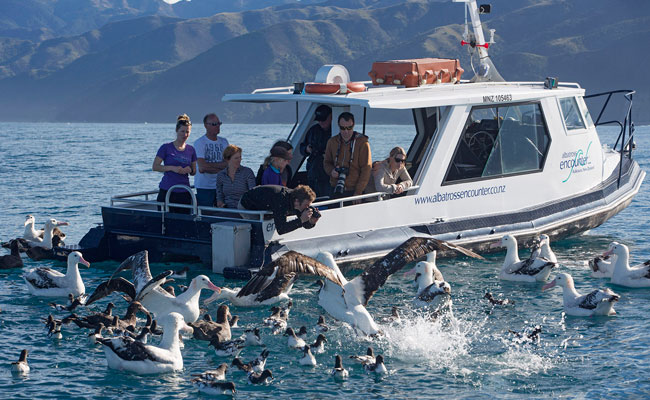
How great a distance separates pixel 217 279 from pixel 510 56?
149 metres

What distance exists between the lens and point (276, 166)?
494 inches

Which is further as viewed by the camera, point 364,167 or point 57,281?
point 364,167

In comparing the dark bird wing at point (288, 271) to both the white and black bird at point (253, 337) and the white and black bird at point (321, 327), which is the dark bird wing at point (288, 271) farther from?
the white and black bird at point (321, 327)

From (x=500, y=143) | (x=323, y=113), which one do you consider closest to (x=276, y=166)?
(x=323, y=113)

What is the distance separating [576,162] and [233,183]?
6893mm

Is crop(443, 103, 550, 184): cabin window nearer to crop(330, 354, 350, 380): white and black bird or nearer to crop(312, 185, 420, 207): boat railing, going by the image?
crop(312, 185, 420, 207): boat railing

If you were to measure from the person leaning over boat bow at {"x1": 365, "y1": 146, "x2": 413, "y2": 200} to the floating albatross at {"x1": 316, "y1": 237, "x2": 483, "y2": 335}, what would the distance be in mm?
2474

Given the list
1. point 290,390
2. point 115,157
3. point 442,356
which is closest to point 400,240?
point 442,356

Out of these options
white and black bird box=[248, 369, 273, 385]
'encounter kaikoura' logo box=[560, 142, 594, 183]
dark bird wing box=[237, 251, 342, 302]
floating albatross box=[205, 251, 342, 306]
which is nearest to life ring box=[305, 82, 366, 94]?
floating albatross box=[205, 251, 342, 306]

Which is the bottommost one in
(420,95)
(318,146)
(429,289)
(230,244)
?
(429,289)

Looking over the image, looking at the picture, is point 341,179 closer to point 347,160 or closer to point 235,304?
point 347,160

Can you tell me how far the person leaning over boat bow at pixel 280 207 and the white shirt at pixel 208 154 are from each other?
1601 mm

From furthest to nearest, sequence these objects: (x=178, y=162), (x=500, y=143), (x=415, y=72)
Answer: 1. (x=415, y=72)
2. (x=500, y=143)
3. (x=178, y=162)

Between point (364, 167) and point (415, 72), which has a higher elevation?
point (415, 72)
